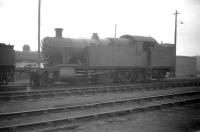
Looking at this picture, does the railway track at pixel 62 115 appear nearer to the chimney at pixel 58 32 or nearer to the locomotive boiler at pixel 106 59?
the locomotive boiler at pixel 106 59

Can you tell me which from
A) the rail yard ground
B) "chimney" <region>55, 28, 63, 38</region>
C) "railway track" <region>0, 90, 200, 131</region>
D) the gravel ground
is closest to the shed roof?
"chimney" <region>55, 28, 63, 38</region>

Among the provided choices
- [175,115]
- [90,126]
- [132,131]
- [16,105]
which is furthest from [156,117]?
[16,105]

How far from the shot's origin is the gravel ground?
5.86 m

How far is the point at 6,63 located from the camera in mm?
13625

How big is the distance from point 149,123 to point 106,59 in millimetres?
10043

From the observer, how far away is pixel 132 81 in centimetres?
1794

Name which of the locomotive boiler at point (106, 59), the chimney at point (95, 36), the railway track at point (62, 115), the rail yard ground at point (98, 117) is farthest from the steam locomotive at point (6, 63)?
the railway track at point (62, 115)

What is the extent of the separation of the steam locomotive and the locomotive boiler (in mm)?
1997

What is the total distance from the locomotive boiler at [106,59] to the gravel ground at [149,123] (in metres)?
7.50

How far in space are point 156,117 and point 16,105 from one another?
4.83 m

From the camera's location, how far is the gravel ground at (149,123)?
19.2 feet

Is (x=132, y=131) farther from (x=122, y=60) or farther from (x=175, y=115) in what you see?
(x=122, y=60)

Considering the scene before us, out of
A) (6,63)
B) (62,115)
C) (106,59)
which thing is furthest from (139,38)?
(62,115)

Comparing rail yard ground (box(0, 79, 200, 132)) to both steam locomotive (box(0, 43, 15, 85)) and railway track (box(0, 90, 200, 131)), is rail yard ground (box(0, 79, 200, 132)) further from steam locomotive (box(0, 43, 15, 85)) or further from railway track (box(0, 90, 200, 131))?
steam locomotive (box(0, 43, 15, 85))
